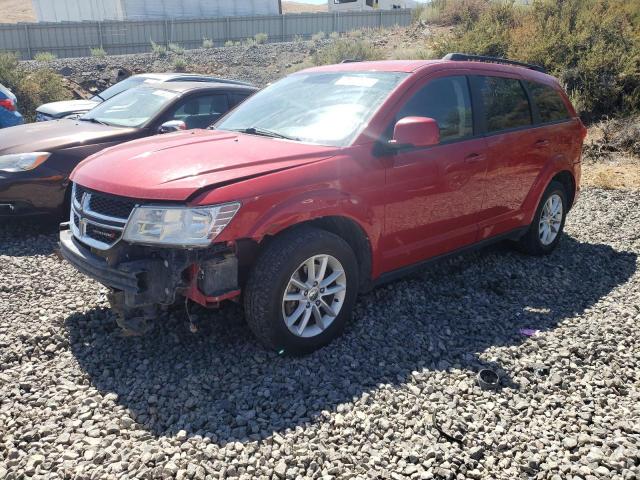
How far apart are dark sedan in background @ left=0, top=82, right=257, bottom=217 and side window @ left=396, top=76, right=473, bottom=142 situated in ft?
7.83

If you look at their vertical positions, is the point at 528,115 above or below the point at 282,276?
above

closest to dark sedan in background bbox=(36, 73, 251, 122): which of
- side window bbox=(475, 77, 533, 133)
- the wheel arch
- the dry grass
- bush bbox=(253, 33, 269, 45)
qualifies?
side window bbox=(475, 77, 533, 133)

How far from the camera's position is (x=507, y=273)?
5.41m

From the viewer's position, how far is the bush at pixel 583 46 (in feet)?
38.8

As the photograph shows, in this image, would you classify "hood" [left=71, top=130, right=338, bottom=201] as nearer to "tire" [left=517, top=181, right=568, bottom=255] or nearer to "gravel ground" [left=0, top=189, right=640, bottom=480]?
"gravel ground" [left=0, top=189, right=640, bottom=480]

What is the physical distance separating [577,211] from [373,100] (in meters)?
4.80

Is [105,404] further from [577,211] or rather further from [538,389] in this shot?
[577,211]

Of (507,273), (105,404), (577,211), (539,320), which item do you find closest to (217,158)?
(105,404)

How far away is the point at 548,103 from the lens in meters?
5.74

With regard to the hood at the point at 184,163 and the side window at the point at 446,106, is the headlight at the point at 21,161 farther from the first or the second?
the side window at the point at 446,106

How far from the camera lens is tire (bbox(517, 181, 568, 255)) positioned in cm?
574

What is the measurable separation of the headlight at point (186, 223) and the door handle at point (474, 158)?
220cm

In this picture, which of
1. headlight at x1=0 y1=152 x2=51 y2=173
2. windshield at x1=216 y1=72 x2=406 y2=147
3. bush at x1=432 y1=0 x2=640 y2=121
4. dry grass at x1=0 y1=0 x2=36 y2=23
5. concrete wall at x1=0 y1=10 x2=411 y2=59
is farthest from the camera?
dry grass at x1=0 y1=0 x2=36 y2=23

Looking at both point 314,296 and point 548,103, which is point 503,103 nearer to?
point 548,103
